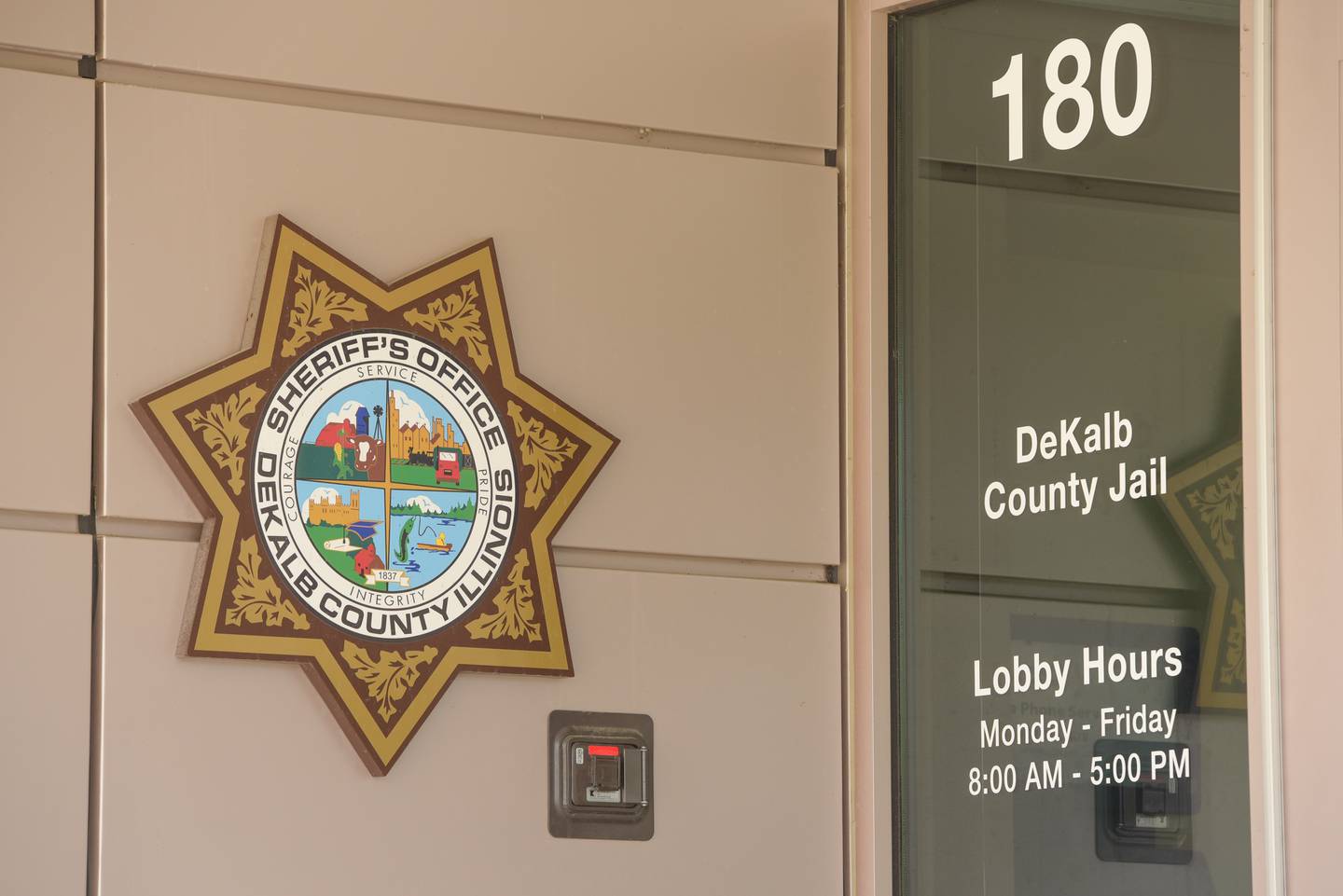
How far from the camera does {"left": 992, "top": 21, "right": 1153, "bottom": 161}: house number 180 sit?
Result: 2.79m

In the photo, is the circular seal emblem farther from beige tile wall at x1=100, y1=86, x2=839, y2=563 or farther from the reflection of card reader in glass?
the reflection of card reader in glass

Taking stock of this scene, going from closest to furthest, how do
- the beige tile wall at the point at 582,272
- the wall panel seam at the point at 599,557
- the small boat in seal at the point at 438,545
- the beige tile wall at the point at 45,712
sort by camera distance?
the beige tile wall at the point at 45,712, the wall panel seam at the point at 599,557, the beige tile wall at the point at 582,272, the small boat in seal at the point at 438,545

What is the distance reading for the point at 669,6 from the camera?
126 inches

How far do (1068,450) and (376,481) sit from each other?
1.06 m

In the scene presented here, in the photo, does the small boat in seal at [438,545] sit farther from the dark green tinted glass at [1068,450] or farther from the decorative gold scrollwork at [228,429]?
the dark green tinted glass at [1068,450]

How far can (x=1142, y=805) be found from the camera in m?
2.67

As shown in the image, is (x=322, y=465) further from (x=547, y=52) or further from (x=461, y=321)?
(x=547, y=52)

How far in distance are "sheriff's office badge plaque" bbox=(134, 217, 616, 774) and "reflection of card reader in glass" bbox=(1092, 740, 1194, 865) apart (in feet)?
2.81

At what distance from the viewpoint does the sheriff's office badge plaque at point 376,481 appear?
2736 millimetres

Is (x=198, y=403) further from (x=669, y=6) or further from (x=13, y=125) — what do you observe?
(x=669, y=6)

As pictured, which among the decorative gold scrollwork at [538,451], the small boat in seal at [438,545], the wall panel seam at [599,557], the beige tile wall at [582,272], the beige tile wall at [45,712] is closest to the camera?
the beige tile wall at [45,712]

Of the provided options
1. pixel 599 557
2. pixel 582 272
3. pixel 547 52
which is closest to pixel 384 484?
pixel 599 557

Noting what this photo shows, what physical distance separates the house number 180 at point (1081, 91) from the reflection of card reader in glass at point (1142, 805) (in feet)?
3.04

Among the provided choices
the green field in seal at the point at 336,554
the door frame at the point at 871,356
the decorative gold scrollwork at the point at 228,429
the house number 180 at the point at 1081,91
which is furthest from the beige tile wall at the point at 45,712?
the house number 180 at the point at 1081,91
